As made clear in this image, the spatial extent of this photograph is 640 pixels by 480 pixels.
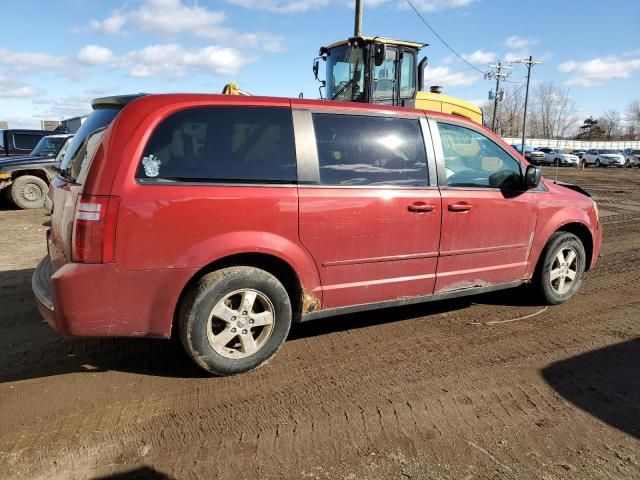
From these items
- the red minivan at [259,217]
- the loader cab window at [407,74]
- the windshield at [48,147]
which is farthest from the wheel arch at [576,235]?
the windshield at [48,147]

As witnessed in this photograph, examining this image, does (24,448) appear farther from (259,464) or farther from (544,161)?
(544,161)

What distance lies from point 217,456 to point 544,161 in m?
50.9

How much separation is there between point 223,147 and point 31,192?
34.6ft

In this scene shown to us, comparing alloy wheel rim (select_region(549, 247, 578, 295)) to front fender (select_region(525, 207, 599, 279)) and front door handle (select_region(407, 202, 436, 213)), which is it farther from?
front door handle (select_region(407, 202, 436, 213))

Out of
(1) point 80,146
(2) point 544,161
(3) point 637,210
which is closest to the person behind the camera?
(1) point 80,146

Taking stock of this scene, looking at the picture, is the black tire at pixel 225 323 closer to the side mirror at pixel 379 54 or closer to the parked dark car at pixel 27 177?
the side mirror at pixel 379 54

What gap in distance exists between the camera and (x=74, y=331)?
10.3ft

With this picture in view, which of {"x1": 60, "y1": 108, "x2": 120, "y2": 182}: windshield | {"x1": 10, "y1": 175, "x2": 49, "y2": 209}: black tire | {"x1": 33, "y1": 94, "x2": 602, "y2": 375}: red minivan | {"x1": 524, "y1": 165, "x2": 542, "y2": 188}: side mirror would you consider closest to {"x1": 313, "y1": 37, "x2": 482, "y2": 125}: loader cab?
{"x1": 524, "y1": 165, "x2": 542, "y2": 188}: side mirror

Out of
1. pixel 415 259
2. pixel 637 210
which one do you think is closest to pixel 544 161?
pixel 637 210

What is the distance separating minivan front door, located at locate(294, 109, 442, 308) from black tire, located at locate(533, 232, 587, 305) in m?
1.42

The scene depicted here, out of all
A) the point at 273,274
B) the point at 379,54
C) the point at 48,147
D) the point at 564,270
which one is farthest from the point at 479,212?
the point at 48,147

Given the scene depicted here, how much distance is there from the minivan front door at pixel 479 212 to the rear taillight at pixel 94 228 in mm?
2559

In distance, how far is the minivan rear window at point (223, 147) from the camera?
10.6ft

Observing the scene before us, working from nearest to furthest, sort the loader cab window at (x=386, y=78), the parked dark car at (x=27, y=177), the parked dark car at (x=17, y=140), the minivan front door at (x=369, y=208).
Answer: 1. the minivan front door at (x=369, y=208)
2. the loader cab window at (x=386, y=78)
3. the parked dark car at (x=27, y=177)
4. the parked dark car at (x=17, y=140)
